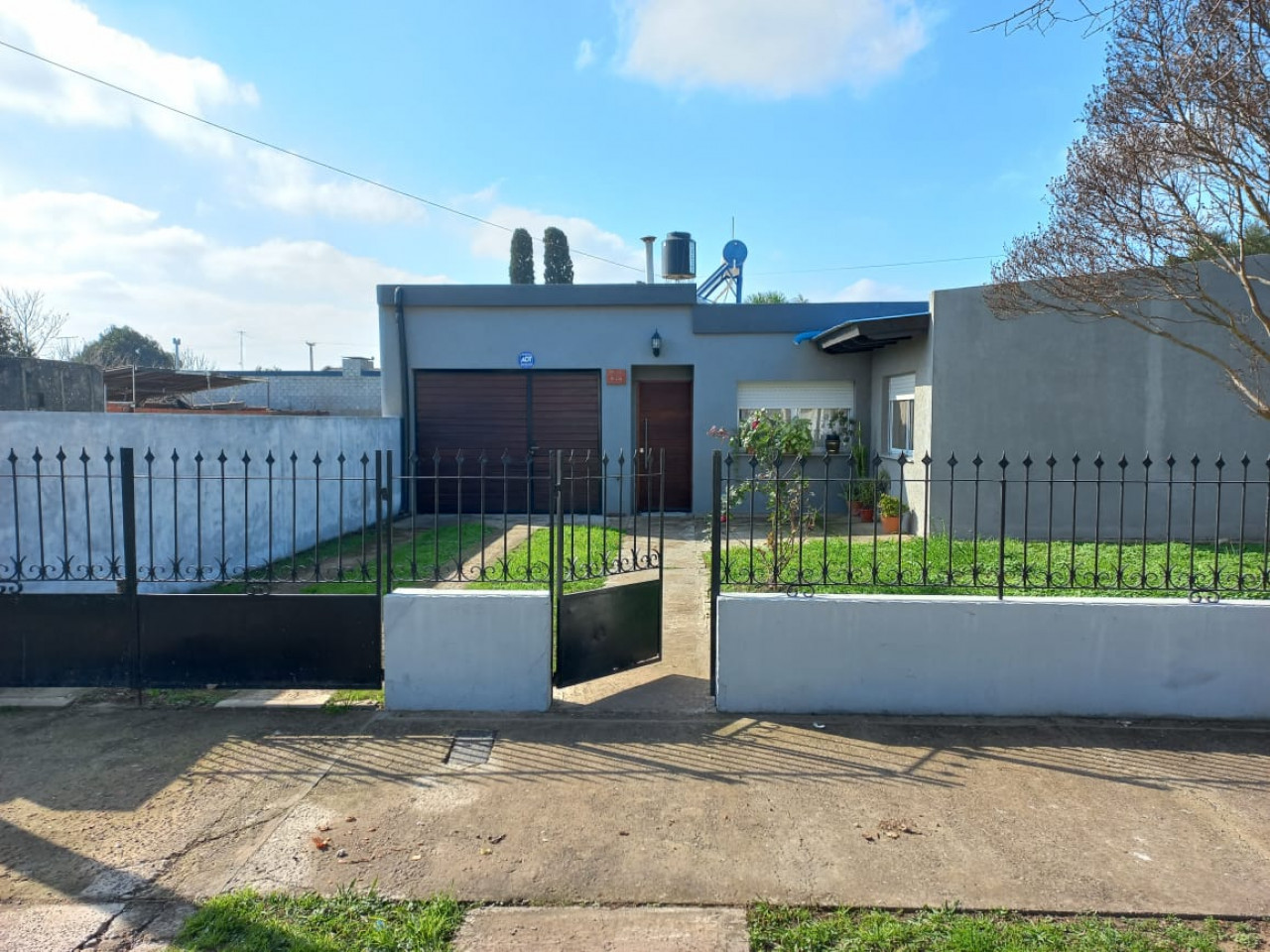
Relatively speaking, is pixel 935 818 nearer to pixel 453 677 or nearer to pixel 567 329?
pixel 453 677

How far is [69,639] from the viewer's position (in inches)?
195

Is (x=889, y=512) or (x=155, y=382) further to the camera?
(x=155, y=382)

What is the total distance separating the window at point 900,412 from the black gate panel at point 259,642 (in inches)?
→ 328

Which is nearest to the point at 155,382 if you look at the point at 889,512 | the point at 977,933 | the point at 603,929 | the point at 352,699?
Answer: the point at 889,512

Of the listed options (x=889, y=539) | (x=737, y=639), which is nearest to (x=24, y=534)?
(x=737, y=639)

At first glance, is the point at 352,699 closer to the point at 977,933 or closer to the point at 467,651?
the point at 467,651

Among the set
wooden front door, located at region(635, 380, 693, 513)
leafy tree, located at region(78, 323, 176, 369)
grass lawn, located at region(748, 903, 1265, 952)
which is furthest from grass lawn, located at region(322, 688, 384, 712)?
leafy tree, located at region(78, 323, 176, 369)

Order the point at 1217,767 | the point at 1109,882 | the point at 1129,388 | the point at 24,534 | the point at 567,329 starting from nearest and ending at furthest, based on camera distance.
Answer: the point at 1109,882
the point at 1217,767
the point at 24,534
the point at 1129,388
the point at 567,329

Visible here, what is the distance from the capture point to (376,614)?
16.1ft

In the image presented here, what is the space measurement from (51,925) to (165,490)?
5.51 metres

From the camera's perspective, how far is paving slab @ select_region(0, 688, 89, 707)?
495cm

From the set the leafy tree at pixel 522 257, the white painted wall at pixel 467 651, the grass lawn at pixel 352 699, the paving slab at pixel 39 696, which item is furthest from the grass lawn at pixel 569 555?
the leafy tree at pixel 522 257

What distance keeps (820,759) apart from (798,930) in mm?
1453

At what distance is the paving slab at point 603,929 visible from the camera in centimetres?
277
